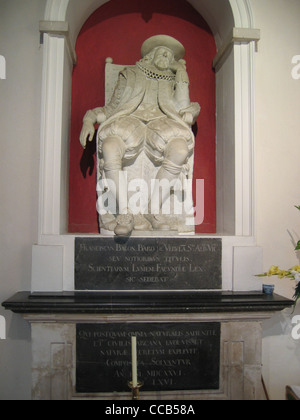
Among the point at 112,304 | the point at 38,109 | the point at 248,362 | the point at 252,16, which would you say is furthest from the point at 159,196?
the point at 252,16

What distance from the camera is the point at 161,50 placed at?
3832mm

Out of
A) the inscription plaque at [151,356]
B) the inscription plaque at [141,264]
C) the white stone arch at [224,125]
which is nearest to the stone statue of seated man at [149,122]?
the inscription plaque at [141,264]

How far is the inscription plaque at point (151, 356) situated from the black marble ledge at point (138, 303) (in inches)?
6.3

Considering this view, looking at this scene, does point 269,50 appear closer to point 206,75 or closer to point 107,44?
point 206,75

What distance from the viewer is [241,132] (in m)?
3.47

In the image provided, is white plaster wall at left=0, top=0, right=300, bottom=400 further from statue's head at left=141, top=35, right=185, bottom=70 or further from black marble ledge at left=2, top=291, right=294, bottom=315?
statue's head at left=141, top=35, right=185, bottom=70

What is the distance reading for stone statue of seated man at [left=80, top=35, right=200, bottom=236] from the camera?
3.40 metres

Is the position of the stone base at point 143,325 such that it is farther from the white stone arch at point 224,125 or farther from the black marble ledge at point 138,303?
the white stone arch at point 224,125

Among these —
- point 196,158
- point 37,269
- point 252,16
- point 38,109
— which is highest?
point 252,16

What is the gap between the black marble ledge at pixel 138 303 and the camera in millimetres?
2836

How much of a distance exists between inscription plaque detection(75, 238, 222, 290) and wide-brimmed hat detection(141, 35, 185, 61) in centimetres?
190

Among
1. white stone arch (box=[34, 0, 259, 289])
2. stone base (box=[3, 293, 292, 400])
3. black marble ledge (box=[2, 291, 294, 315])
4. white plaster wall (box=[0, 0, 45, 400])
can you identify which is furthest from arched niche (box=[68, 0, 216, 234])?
stone base (box=[3, 293, 292, 400])

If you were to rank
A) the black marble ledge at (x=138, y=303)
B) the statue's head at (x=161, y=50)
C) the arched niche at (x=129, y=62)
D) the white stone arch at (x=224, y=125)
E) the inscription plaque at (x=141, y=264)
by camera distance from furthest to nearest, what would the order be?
the arched niche at (x=129, y=62) → the statue's head at (x=161, y=50) → the white stone arch at (x=224, y=125) → the inscription plaque at (x=141, y=264) → the black marble ledge at (x=138, y=303)

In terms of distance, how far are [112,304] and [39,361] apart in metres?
0.69
